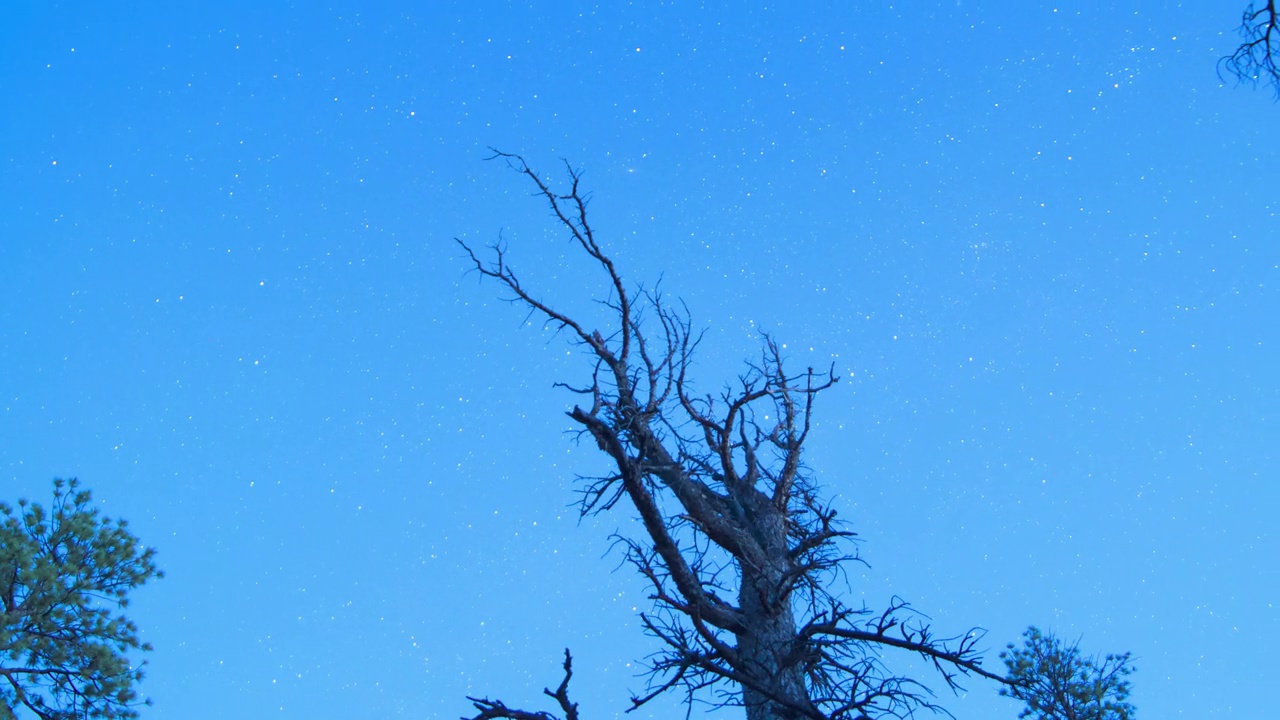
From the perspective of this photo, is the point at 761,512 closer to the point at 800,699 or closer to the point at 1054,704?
the point at 800,699

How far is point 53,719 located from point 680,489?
7.54 meters

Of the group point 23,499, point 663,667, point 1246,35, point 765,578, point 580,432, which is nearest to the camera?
point 1246,35

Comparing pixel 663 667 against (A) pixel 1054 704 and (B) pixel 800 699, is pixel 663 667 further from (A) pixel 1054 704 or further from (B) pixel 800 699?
(A) pixel 1054 704

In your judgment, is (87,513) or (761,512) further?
(87,513)

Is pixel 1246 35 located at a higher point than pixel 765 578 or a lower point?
higher

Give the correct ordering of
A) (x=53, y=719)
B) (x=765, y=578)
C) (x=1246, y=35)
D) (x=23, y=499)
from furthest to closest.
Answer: (x=23, y=499), (x=53, y=719), (x=765, y=578), (x=1246, y=35)

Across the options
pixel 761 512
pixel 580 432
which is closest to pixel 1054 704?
pixel 761 512

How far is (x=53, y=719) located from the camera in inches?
370

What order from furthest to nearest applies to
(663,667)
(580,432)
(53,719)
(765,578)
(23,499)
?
(23,499) → (53,719) → (580,432) → (765,578) → (663,667)

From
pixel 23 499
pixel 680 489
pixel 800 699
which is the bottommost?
pixel 800 699

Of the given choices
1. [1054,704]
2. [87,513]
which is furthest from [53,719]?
[1054,704]

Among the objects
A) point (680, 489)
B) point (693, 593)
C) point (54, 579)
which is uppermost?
point (54, 579)

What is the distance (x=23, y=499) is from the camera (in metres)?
10.2

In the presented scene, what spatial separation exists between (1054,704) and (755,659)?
12545mm
